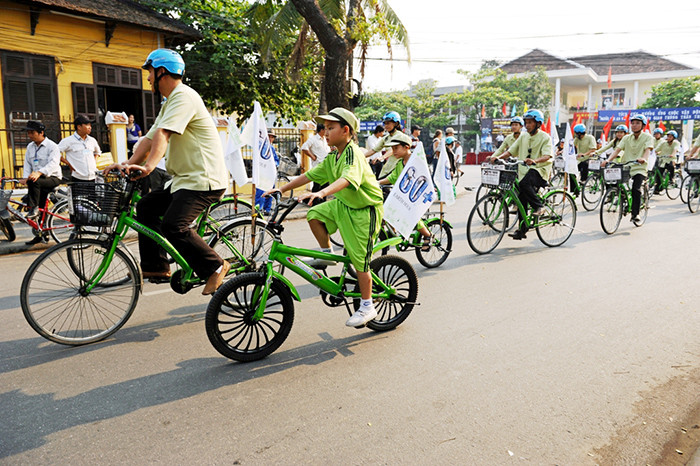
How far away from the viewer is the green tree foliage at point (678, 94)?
4606cm

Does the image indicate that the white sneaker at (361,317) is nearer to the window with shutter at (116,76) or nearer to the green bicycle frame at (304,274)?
the green bicycle frame at (304,274)

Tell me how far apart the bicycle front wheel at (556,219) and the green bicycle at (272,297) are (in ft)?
14.8

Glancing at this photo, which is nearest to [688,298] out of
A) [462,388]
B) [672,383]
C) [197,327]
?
[672,383]

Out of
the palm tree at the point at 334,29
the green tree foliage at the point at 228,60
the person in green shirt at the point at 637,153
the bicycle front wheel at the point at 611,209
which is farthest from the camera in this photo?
the green tree foliage at the point at 228,60

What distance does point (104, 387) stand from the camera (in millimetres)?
3529

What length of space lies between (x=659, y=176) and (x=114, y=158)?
46.1ft

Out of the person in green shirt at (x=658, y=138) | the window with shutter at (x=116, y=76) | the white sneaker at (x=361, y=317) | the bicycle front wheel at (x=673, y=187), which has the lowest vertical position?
the white sneaker at (x=361, y=317)

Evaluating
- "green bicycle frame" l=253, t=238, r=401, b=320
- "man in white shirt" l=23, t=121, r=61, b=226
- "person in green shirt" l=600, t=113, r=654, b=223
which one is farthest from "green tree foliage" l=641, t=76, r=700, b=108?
"green bicycle frame" l=253, t=238, r=401, b=320

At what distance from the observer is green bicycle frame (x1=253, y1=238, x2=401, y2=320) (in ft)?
12.7

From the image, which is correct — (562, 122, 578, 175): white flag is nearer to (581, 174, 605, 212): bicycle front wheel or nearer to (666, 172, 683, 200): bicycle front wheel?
(581, 174, 605, 212): bicycle front wheel

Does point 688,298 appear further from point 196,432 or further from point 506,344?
point 196,432

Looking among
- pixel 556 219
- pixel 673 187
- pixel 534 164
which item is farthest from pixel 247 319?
pixel 673 187

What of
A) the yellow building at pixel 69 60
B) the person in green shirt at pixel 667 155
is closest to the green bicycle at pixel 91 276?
the yellow building at pixel 69 60

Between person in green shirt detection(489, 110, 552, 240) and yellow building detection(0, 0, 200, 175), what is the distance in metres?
9.75
